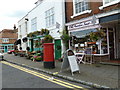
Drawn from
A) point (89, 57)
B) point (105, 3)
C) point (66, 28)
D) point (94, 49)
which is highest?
point (105, 3)

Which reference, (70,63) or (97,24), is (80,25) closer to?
(97,24)

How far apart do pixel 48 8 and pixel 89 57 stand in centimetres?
841

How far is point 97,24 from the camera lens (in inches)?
383

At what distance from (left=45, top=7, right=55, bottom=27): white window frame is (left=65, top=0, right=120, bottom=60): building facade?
9.97 feet

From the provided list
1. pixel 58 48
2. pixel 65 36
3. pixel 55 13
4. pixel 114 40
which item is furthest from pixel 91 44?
pixel 55 13

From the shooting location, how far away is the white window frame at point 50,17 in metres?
15.0

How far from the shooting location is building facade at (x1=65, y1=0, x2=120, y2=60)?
29.3 ft

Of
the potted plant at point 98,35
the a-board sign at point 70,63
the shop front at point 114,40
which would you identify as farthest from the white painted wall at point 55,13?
the a-board sign at point 70,63

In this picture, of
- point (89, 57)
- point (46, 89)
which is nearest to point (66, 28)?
point (89, 57)

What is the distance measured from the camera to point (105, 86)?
15.7 ft

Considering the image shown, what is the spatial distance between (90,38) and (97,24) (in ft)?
3.84

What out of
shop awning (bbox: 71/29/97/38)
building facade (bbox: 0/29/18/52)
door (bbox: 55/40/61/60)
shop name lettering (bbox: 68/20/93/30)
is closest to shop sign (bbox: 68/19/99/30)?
shop name lettering (bbox: 68/20/93/30)

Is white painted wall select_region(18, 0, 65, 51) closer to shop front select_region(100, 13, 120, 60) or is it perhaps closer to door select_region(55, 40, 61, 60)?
door select_region(55, 40, 61, 60)

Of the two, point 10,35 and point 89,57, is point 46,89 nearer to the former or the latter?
point 89,57
